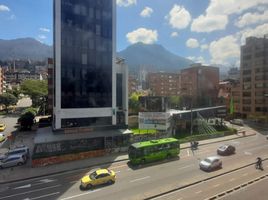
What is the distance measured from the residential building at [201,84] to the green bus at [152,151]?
7747cm

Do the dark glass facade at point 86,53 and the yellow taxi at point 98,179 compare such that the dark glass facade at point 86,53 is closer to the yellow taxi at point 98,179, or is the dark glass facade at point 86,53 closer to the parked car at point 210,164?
the yellow taxi at point 98,179

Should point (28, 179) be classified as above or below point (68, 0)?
below

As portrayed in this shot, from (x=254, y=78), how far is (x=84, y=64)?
2550 inches

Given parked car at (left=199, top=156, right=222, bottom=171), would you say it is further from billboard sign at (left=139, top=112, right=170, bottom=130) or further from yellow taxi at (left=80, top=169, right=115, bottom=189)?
billboard sign at (left=139, top=112, right=170, bottom=130)

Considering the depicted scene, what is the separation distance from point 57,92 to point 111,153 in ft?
45.1

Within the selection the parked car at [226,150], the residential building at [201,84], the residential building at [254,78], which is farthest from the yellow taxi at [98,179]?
the residential building at [201,84]

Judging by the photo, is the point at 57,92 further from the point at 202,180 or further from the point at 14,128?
the point at 14,128

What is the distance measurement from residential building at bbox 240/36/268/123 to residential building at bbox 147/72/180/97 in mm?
51997

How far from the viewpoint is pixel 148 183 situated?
89.4 ft

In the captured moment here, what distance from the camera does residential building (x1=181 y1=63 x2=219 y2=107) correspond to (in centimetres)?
11361

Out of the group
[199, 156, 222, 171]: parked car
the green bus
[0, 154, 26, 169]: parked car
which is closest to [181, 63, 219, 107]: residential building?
the green bus

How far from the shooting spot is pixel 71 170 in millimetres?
32656

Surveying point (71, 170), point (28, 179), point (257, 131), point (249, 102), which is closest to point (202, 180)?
point (71, 170)

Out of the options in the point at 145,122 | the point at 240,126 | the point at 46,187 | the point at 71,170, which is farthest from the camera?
the point at 240,126
